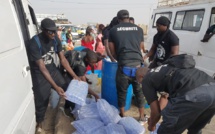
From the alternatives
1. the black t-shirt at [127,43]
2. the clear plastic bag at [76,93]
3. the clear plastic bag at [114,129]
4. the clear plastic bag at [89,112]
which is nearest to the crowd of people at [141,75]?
the black t-shirt at [127,43]

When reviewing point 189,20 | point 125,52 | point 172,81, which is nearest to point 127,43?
point 125,52

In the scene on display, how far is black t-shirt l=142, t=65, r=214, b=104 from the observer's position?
64.3 inches

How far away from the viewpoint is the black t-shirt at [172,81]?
1634 millimetres

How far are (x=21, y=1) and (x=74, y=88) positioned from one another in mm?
1696

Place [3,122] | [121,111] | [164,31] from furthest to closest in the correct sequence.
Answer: [164,31] → [121,111] → [3,122]

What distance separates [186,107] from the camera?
1.62 m

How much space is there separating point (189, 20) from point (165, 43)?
8.00 feet

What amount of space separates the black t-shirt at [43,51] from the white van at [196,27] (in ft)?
10.4

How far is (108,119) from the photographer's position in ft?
9.37

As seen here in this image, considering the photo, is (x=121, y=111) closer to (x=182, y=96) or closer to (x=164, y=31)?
(x=164, y=31)

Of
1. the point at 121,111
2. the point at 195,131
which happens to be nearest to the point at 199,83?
the point at 195,131

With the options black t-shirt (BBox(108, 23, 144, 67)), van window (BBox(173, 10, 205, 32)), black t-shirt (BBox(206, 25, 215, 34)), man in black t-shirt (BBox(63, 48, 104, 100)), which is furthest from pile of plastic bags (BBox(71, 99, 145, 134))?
van window (BBox(173, 10, 205, 32))

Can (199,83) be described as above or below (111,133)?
above

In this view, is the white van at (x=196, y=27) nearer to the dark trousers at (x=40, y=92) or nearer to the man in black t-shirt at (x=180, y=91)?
the man in black t-shirt at (x=180, y=91)
